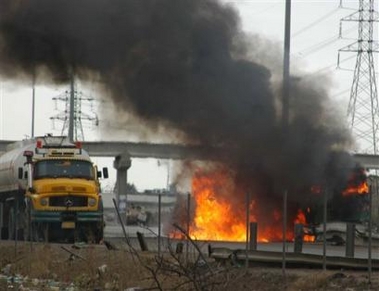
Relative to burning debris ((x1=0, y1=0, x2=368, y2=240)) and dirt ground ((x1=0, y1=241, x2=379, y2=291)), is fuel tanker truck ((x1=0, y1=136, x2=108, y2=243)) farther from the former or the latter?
dirt ground ((x1=0, y1=241, x2=379, y2=291))

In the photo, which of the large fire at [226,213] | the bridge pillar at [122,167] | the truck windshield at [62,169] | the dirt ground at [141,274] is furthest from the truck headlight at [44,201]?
the bridge pillar at [122,167]

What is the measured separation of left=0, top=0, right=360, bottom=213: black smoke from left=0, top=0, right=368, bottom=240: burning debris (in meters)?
0.04

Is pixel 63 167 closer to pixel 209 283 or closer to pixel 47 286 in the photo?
pixel 47 286

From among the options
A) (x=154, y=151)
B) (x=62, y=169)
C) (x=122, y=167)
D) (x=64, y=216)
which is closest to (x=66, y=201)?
(x=64, y=216)

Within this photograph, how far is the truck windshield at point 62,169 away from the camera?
27.6 m

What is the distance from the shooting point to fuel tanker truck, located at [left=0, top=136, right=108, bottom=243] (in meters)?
27.0

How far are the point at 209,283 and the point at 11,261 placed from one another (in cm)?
1028

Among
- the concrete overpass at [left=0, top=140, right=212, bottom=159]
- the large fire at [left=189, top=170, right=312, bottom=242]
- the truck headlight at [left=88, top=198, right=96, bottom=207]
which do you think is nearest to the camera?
the truck headlight at [left=88, top=198, right=96, bottom=207]

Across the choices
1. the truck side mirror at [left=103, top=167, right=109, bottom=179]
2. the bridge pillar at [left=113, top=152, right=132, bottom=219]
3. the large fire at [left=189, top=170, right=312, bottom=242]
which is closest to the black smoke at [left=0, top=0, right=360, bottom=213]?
the large fire at [left=189, top=170, right=312, bottom=242]

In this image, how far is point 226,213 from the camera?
3188 centimetres

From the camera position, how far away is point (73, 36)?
2661 centimetres

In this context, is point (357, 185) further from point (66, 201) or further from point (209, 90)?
point (66, 201)

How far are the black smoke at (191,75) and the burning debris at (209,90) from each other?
0.04m

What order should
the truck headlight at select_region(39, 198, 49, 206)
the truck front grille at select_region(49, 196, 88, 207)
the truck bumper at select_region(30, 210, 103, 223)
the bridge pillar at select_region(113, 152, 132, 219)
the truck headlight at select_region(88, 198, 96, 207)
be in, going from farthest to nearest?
1. the bridge pillar at select_region(113, 152, 132, 219)
2. the truck headlight at select_region(88, 198, 96, 207)
3. the truck front grille at select_region(49, 196, 88, 207)
4. the truck headlight at select_region(39, 198, 49, 206)
5. the truck bumper at select_region(30, 210, 103, 223)
